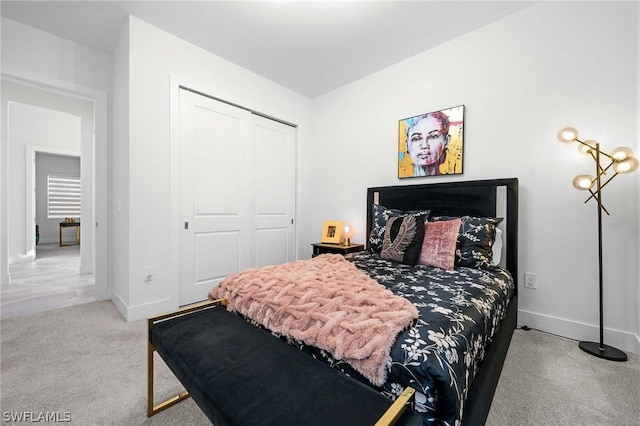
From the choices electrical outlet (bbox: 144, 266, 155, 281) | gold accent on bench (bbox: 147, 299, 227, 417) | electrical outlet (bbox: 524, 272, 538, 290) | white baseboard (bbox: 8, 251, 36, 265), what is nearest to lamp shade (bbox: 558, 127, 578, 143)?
electrical outlet (bbox: 524, 272, 538, 290)

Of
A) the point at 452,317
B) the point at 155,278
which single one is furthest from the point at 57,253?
the point at 452,317

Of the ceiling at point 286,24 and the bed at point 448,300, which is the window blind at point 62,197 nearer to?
the ceiling at point 286,24

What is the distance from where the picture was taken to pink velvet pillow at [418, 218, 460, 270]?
81.0 inches

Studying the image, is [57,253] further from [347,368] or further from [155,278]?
[347,368]

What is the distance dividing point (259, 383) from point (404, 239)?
5.38ft

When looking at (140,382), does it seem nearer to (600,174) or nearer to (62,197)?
(600,174)

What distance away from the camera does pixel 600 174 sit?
1.91 meters

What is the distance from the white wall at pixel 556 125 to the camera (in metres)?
1.93

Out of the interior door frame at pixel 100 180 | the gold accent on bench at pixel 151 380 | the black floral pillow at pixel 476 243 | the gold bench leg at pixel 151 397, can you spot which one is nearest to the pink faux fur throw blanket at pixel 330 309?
the gold accent on bench at pixel 151 380

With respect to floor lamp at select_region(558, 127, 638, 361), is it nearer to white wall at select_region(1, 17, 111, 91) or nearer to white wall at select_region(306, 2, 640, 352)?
white wall at select_region(306, 2, 640, 352)

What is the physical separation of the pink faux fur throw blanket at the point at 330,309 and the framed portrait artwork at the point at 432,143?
1.58 m

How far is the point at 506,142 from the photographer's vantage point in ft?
7.86

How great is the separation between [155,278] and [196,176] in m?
1.08

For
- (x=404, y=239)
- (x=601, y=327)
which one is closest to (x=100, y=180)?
(x=404, y=239)
